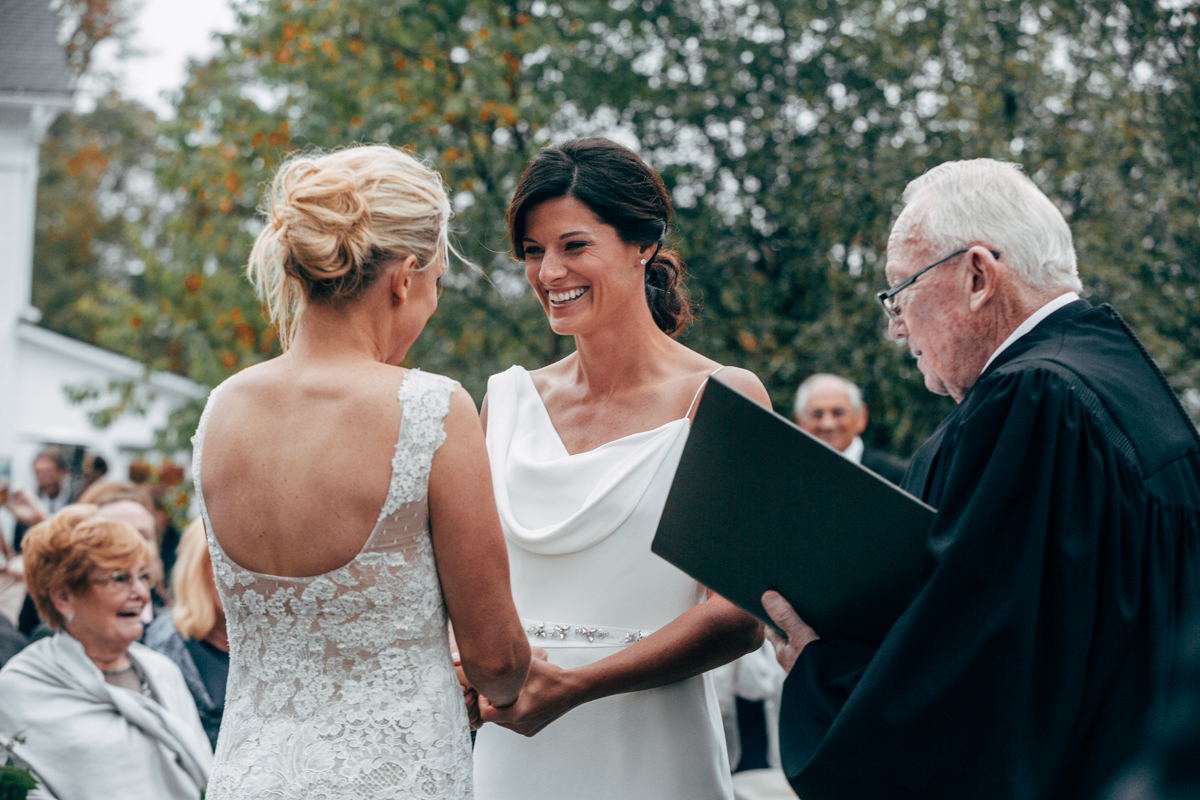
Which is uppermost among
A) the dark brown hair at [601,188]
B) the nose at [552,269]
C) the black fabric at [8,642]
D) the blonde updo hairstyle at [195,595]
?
the dark brown hair at [601,188]

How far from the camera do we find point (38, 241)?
31.2m

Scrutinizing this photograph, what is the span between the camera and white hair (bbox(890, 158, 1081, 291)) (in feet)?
7.25

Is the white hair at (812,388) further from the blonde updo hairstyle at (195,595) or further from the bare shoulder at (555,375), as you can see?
the bare shoulder at (555,375)

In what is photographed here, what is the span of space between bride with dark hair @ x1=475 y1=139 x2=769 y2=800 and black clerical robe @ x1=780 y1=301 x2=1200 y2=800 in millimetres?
641

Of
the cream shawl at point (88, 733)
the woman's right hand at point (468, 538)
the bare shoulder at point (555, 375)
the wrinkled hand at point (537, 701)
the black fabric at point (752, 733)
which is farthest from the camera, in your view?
the black fabric at point (752, 733)

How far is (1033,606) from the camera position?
6.23ft

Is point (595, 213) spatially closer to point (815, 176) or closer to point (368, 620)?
point (368, 620)

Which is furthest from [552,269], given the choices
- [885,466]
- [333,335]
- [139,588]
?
[885,466]

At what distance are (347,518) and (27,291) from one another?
59.1ft

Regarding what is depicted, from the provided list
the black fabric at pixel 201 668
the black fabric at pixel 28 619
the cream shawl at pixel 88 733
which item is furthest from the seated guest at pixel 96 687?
the black fabric at pixel 28 619

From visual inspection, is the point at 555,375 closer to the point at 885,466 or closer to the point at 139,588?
the point at 139,588

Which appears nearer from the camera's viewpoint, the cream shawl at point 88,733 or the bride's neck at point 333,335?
the bride's neck at point 333,335

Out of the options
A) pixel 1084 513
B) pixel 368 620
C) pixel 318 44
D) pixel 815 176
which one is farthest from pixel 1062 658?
pixel 318 44

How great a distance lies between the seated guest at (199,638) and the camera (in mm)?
4465
